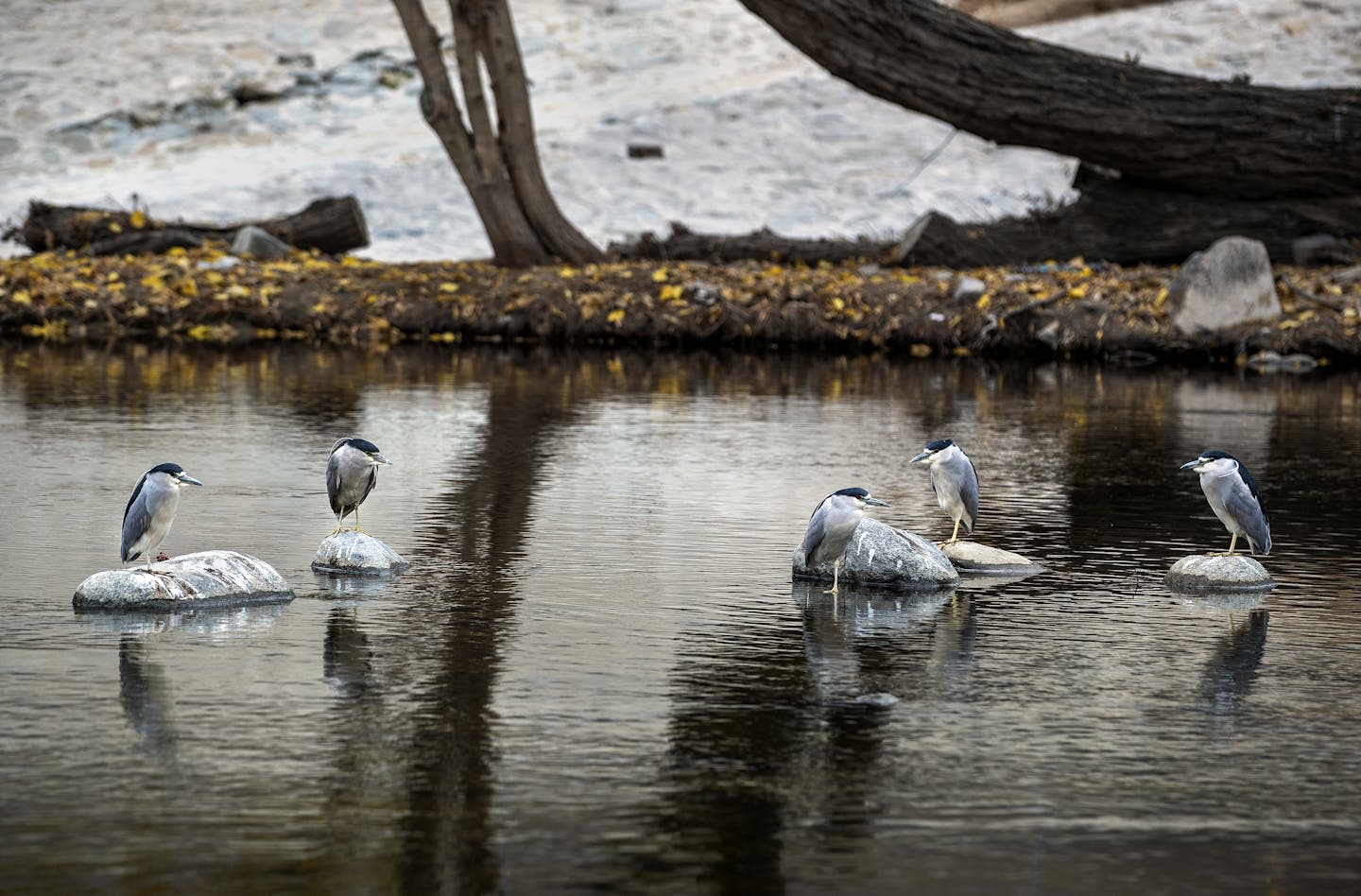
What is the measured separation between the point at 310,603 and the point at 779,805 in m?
2.68

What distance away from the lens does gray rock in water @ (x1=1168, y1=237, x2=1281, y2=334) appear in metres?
17.0

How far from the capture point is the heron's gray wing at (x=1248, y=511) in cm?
725

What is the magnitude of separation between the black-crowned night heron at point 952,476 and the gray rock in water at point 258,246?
1471 cm

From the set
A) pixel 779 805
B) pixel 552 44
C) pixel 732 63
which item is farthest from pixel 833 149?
pixel 779 805

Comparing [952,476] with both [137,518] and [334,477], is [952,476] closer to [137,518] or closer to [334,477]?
[334,477]

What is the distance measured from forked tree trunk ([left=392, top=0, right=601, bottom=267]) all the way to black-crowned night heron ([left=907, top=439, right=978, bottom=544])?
12.0 metres

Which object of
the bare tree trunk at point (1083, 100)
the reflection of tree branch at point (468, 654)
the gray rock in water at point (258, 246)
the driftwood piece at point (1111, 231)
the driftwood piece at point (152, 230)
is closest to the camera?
the reflection of tree branch at point (468, 654)

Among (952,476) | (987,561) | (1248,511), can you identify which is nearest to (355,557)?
(952,476)

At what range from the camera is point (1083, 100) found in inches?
739

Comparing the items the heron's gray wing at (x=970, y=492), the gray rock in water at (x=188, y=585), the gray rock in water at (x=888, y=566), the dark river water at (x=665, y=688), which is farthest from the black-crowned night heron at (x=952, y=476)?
the gray rock in water at (x=188, y=585)

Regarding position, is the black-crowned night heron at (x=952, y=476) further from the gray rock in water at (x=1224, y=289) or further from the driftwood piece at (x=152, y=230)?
the driftwood piece at (x=152, y=230)

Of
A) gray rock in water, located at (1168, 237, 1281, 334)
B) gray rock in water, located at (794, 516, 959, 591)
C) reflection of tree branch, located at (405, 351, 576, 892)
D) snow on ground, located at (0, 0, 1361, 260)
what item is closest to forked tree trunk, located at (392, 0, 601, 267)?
snow on ground, located at (0, 0, 1361, 260)

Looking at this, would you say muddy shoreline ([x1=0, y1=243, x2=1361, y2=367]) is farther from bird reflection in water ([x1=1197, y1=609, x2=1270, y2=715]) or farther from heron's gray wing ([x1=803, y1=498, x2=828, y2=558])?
bird reflection in water ([x1=1197, y1=609, x2=1270, y2=715])

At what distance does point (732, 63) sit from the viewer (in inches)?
1178
